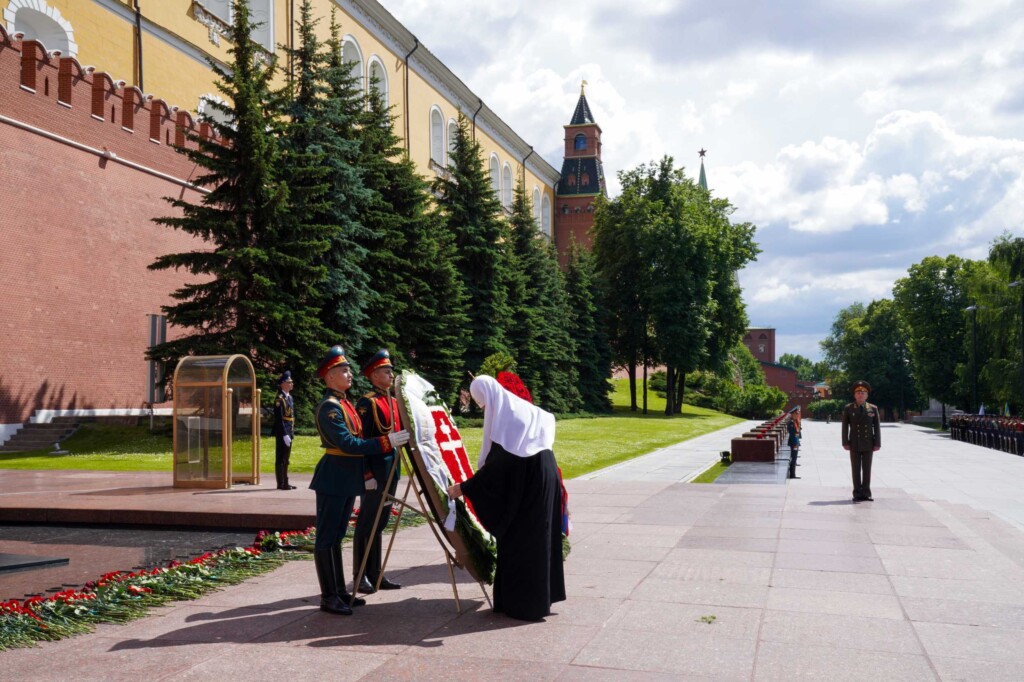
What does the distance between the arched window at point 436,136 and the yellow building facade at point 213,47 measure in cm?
6

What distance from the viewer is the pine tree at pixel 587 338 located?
52.9 m

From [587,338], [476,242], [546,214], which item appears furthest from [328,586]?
[546,214]

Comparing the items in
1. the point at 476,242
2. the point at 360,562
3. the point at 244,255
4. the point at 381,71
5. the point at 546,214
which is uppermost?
the point at 381,71

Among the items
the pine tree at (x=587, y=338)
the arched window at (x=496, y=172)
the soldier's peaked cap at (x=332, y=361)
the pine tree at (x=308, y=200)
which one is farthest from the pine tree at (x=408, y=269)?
the arched window at (x=496, y=172)

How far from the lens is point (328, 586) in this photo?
608 centimetres

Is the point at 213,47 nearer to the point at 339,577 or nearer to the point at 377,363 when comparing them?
the point at 377,363

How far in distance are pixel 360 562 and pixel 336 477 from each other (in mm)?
691

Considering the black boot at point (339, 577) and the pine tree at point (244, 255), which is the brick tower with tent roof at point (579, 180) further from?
the black boot at point (339, 577)

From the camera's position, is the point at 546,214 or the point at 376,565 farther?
the point at 546,214

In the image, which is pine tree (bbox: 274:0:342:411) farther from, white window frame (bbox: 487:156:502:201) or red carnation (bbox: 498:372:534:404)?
white window frame (bbox: 487:156:502:201)

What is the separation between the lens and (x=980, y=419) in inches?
1422

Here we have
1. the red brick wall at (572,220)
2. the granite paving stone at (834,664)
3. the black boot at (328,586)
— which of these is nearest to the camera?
the granite paving stone at (834,664)

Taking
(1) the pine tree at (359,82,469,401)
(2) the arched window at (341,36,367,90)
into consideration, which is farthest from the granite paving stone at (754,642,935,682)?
(2) the arched window at (341,36,367,90)

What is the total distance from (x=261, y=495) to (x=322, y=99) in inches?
682
